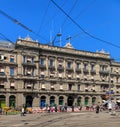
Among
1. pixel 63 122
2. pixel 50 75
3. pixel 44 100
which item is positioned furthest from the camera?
pixel 50 75

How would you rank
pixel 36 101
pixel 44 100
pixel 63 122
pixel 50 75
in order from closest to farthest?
1. pixel 63 122
2. pixel 36 101
3. pixel 44 100
4. pixel 50 75

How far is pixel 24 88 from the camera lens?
2670 inches

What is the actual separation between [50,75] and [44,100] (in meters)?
6.54

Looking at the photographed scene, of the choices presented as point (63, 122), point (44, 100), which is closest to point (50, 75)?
point (44, 100)

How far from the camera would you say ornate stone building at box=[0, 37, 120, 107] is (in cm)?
6669

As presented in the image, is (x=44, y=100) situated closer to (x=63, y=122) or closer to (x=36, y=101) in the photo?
(x=36, y=101)

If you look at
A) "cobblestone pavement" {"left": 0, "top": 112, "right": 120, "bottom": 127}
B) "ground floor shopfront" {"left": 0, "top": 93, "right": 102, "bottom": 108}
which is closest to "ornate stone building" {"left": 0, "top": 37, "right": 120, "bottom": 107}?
"ground floor shopfront" {"left": 0, "top": 93, "right": 102, "bottom": 108}

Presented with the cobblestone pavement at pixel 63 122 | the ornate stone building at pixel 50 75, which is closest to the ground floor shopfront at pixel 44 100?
the ornate stone building at pixel 50 75

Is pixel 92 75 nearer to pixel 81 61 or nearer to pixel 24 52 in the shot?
pixel 81 61

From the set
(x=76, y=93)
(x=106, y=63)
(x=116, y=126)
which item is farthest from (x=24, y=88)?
(x=116, y=126)

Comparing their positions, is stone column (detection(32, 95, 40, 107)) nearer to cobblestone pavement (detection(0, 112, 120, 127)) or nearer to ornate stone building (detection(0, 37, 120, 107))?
ornate stone building (detection(0, 37, 120, 107))

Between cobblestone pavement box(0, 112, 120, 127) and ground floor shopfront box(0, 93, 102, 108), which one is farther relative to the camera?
ground floor shopfront box(0, 93, 102, 108)

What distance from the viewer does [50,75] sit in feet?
241

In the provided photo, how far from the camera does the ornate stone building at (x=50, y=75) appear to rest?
66688mm
